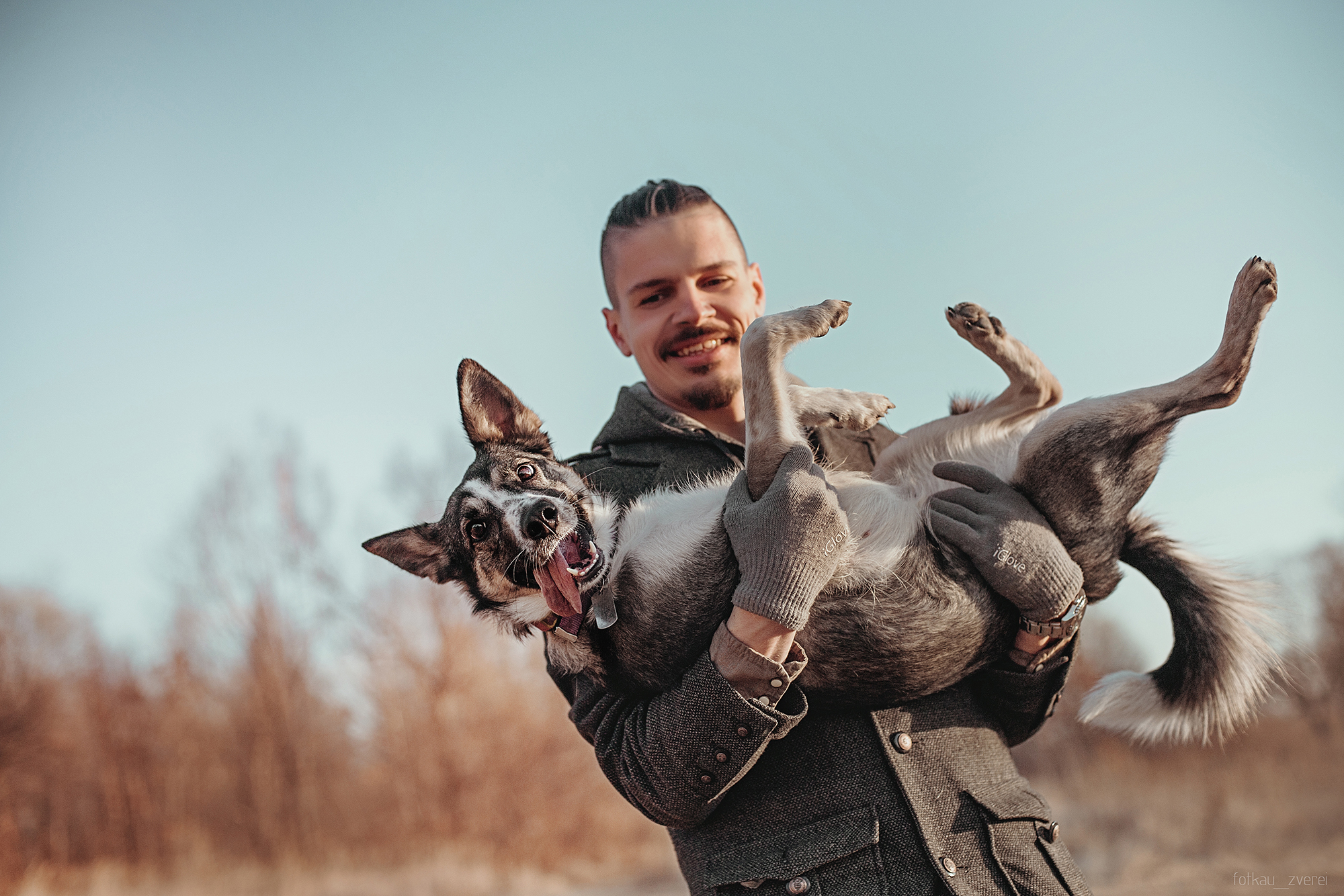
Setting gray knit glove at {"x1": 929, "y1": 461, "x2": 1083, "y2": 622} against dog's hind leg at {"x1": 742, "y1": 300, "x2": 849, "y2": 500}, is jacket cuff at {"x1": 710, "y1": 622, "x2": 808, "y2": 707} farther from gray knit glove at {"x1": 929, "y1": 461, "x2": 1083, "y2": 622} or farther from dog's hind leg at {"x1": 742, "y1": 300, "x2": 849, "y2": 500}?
gray knit glove at {"x1": 929, "y1": 461, "x2": 1083, "y2": 622}

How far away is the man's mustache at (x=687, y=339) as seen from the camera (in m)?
2.96

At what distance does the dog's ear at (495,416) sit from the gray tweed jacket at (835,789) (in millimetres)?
1267

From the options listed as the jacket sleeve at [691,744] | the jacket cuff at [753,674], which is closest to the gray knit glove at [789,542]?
the jacket cuff at [753,674]

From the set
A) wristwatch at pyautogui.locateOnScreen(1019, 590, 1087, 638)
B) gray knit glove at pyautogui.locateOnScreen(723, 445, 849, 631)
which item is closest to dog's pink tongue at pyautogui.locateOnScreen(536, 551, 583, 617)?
gray knit glove at pyautogui.locateOnScreen(723, 445, 849, 631)

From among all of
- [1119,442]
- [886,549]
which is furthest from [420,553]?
[1119,442]

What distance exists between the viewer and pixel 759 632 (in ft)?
6.68

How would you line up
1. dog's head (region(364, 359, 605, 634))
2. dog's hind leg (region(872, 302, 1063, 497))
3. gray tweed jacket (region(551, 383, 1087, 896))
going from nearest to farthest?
gray tweed jacket (region(551, 383, 1087, 896)), dog's head (region(364, 359, 605, 634)), dog's hind leg (region(872, 302, 1063, 497))

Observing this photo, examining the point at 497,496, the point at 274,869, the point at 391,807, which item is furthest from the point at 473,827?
the point at 497,496

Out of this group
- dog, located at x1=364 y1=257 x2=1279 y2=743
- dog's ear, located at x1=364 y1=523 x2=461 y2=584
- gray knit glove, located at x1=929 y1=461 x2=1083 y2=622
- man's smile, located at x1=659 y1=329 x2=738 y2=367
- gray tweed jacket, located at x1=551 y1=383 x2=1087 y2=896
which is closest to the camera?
gray tweed jacket, located at x1=551 y1=383 x2=1087 y2=896

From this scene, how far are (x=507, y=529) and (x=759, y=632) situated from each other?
1213 mm

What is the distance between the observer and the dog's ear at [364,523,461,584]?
311 cm

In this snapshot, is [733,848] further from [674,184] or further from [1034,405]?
[674,184]

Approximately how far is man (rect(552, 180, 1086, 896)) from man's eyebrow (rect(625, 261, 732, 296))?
0.92 metres

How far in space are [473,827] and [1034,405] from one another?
63.5ft
